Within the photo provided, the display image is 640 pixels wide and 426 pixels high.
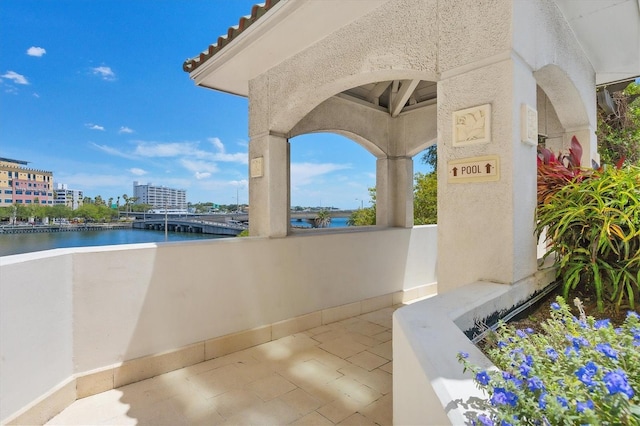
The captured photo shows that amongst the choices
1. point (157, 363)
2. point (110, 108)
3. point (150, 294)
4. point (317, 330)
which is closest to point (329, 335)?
point (317, 330)

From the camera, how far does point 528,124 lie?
2705 mm

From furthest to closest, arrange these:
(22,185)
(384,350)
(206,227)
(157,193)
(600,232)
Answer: (157,193) → (22,185) → (206,227) → (384,350) → (600,232)

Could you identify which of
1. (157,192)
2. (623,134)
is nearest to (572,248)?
(623,134)

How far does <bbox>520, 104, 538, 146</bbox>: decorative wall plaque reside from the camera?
105 inches

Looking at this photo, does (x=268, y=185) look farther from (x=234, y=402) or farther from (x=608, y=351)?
(x=608, y=351)

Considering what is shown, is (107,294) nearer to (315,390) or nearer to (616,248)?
(315,390)

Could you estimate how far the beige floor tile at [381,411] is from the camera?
2949mm

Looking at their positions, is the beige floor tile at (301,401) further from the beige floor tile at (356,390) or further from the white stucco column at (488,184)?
the white stucco column at (488,184)

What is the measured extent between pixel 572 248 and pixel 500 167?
42.5 inches

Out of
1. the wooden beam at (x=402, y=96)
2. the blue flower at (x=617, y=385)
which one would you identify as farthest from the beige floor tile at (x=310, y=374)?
the wooden beam at (x=402, y=96)

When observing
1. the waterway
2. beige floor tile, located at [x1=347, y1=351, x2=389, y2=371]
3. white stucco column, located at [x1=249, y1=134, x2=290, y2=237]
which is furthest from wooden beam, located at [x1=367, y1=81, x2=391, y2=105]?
beige floor tile, located at [x1=347, y1=351, x2=389, y2=371]

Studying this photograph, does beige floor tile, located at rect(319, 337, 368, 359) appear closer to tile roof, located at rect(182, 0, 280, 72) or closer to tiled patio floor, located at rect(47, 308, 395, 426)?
tiled patio floor, located at rect(47, 308, 395, 426)

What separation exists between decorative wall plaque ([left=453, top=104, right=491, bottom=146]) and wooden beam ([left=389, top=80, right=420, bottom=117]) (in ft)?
11.6

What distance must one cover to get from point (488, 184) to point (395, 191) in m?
4.53
